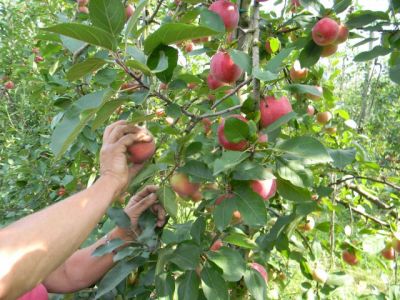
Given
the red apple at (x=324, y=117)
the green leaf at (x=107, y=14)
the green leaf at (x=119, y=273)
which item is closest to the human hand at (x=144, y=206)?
the green leaf at (x=119, y=273)

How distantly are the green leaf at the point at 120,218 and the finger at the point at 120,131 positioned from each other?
0.20 m

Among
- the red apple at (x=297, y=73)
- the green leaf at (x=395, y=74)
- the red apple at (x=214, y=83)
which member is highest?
the red apple at (x=214, y=83)

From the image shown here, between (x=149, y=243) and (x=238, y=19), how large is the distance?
0.69 meters

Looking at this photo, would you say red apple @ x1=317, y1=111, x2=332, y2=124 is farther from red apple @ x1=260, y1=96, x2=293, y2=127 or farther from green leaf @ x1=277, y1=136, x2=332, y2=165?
green leaf @ x1=277, y1=136, x2=332, y2=165

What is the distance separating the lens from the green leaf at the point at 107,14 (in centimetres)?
73

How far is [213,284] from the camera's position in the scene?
100 cm

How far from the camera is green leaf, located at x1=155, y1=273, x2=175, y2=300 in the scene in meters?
0.99

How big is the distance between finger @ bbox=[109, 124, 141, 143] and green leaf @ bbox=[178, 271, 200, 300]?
0.39m

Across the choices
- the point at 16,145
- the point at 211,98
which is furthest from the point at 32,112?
the point at 211,98

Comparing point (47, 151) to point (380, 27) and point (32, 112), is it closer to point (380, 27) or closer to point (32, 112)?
point (32, 112)

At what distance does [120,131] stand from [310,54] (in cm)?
62

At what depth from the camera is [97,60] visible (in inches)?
32.3

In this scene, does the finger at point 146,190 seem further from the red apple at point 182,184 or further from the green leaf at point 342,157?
the green leaf at point 342,157

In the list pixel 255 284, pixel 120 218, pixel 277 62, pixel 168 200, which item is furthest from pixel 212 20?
pixel 255 284
